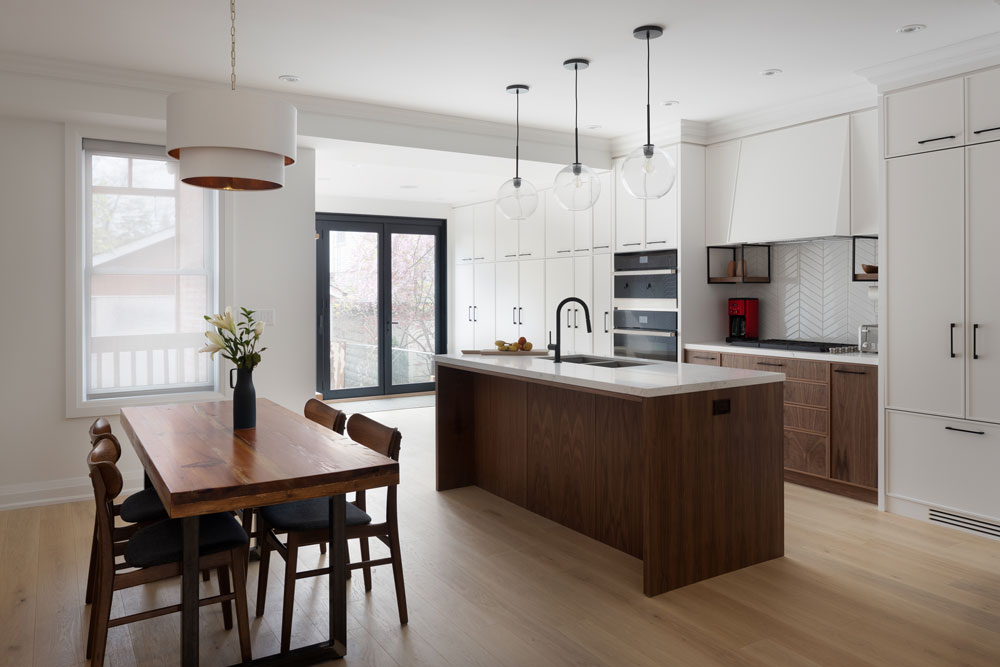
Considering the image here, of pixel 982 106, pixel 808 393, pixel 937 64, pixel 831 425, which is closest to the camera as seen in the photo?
pixel 982 106

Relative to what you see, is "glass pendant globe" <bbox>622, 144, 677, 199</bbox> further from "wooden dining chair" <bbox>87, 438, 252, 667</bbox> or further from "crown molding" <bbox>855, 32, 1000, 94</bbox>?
"wooden dining chair" <bbox>87, 438, 252, 667</bbox>

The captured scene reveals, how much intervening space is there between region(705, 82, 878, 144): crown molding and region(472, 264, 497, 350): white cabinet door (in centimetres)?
325

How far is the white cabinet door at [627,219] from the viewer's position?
5.69 meters

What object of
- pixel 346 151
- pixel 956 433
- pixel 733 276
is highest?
pixel 346 151

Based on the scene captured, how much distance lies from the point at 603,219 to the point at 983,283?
10.1ft

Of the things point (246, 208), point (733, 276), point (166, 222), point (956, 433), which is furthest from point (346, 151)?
point (956, 433)

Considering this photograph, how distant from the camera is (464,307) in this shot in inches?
340

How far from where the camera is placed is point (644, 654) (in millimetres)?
2387

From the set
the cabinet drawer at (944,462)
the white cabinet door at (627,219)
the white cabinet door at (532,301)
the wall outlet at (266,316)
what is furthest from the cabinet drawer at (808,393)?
the wall outlet at (266,316)

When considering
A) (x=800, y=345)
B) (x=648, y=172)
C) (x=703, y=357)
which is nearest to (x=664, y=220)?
(x=703, y=357)

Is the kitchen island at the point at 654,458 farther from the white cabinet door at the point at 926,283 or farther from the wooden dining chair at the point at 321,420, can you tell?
the white cabinet door at the point at 926,283

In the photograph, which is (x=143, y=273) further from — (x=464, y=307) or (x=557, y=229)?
(x=464, y=307)

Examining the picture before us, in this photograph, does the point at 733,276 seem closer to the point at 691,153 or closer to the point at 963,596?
the point at 691,153

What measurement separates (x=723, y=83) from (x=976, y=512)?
2857 mm
